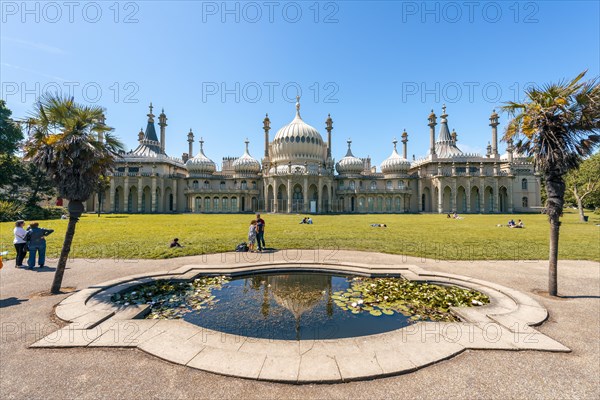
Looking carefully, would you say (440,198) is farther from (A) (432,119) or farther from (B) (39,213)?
(B) (39,213)

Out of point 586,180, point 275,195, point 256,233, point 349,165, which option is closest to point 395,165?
point 349,165

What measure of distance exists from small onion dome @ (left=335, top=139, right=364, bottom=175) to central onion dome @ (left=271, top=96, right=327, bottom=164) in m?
5.84

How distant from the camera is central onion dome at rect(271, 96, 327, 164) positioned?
59.8 metres

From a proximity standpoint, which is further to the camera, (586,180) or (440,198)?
(440,198)

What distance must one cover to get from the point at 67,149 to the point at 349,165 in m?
61.2


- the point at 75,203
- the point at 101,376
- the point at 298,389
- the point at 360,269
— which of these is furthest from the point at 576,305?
the point at 75,203

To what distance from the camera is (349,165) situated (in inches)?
2581

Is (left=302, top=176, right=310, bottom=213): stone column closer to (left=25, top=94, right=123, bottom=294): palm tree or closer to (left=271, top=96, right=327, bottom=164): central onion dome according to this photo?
(left=271, top=96, right=327, bottom=164): central onion dome

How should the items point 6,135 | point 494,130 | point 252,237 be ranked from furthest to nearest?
point 494,130, point 6,135, point 252,237

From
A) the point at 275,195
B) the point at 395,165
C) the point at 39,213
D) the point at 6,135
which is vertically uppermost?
the point at 6,135

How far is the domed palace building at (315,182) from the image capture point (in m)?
57.3

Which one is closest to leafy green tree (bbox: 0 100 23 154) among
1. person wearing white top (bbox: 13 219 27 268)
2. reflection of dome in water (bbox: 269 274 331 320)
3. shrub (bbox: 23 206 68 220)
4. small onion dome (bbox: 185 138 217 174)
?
shrub (bbox: 23 206 68 220)

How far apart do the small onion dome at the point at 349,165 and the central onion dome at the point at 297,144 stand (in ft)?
19.1

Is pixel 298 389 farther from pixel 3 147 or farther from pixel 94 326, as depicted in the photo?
pixel 3 147
